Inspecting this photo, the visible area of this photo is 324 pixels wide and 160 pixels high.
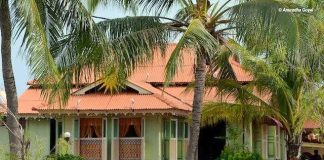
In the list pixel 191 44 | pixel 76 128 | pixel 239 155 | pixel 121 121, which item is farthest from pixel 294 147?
pixel 76 128

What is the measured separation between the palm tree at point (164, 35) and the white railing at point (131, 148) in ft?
27.3

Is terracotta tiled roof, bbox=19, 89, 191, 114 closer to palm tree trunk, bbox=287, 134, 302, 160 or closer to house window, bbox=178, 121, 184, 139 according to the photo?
house window, bbox=178, 121, 184, 139

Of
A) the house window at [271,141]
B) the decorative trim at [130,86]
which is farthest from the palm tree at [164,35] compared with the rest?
the house window at [271,141]

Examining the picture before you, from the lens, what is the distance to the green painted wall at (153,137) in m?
28.3


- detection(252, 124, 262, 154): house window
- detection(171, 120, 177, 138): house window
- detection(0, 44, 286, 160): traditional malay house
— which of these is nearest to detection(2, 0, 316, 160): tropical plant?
detection(0, 44, 286, 160): traditional malay house

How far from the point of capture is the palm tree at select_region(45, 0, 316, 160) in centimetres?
1753

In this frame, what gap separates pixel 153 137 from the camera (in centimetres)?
2853

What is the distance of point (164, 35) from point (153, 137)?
366 inches

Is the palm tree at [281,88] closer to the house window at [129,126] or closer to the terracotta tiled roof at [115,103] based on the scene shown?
the terracotta tiled roof at [115,103]

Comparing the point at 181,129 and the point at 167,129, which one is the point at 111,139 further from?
the point at 181,129

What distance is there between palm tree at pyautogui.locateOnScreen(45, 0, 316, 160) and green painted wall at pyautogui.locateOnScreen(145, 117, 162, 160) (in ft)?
26.8

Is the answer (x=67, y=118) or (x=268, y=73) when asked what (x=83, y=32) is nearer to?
(x=268, y=73)

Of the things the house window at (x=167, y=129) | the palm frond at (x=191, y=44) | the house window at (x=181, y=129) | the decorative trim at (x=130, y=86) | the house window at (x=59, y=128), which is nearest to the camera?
the palm frond at (x=191, y=44)

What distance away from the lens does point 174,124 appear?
2989 cm
